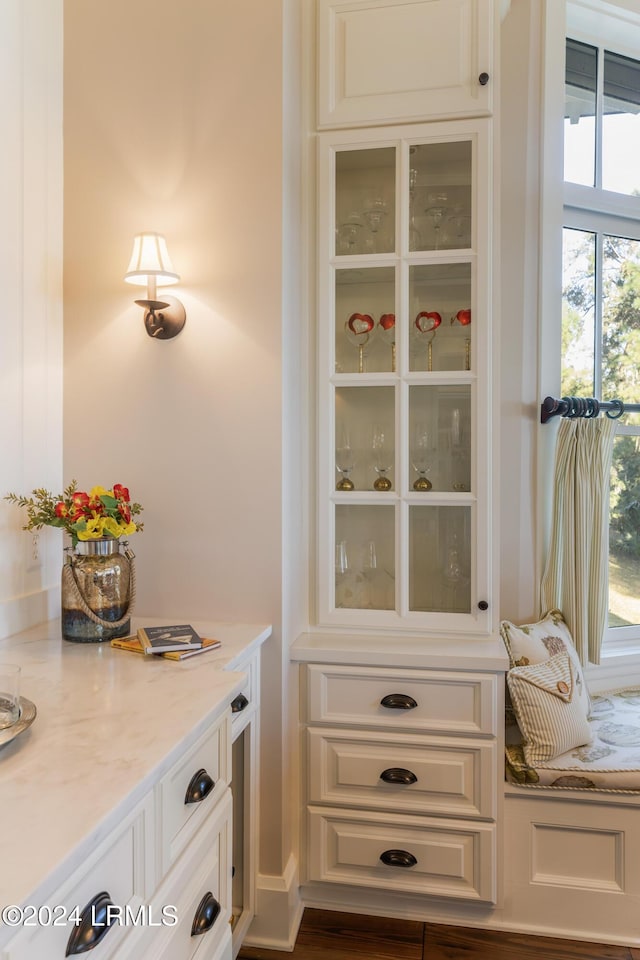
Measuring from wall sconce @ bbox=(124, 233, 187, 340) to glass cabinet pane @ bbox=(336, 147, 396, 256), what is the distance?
0.56 m

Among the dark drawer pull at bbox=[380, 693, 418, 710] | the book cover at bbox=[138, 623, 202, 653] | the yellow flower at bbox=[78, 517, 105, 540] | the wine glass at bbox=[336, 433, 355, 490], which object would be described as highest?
the wine glass at bbox=[336, 433, 355, 490]

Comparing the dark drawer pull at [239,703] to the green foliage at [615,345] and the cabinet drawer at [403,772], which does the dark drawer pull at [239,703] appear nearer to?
the cabinet drawer at [403,772]

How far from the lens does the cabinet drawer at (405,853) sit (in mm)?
1852

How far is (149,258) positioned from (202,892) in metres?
1.45

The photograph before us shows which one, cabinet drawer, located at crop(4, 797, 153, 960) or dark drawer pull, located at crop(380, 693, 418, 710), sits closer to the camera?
cabinet drawer, located at crop(4, 797, 153, 960)

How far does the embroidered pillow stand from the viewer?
2.03 metres

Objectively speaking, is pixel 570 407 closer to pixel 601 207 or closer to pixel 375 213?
pixel 601 207

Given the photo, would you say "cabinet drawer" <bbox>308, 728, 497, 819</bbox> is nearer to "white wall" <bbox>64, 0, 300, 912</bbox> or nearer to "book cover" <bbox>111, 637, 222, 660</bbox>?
"white wall" <bbox>64, 0, 300, 912</bbox>

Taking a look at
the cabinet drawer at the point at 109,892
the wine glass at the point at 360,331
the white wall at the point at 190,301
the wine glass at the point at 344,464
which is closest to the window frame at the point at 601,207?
the wine glass at the point at 360,331

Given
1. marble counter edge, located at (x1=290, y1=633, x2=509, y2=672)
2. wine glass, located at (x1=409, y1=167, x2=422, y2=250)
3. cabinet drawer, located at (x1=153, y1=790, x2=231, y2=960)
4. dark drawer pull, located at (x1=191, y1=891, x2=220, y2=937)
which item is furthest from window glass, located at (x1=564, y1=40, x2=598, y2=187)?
dark drawer pull, located at (x1=191, y1=891, x2=220, y2=937)

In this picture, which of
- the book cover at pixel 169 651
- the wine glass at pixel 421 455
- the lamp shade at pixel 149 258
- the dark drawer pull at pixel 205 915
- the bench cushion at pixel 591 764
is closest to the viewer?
the dark drawer pull at pixel 205 915

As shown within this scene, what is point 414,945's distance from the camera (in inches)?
71.9

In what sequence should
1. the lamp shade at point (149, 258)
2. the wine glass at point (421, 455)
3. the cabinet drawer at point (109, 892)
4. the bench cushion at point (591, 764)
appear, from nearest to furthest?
the cabinet drawer at point (109, 892)
the lamp shade at point (149, 258)
the bench cushion at point (591, 764)
the wine glass at point (421, 455)

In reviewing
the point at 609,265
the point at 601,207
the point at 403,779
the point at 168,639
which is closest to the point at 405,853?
the point at 403,779
